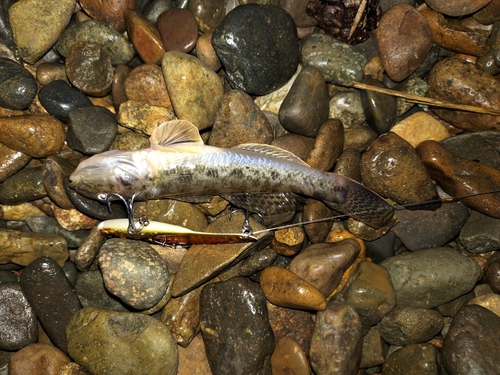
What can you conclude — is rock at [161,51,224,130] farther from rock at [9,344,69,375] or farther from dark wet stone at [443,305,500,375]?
dark wet stone at [443,305,500,375]

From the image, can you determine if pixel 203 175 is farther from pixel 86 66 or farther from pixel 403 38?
pixel 403 38

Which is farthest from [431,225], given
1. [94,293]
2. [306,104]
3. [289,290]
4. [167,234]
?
[94,293]

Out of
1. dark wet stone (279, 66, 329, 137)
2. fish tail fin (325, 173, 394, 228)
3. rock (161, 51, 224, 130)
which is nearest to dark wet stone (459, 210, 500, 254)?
fish tail fin (325, 173, 394, 228)

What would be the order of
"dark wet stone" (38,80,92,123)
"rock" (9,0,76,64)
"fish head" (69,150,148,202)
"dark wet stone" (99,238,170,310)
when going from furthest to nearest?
1. "rock" (9,0,76,64)
2. "dark wet stone" (38,80,92,123)
3. "dark wet stone" (99,238,170,310)
4. "fish head" (69,150,148,202)

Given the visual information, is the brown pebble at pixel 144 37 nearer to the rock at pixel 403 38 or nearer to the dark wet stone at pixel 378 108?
the dark wet stone at pixel 378 108

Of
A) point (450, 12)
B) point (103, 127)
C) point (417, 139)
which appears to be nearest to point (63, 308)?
point (103, 127)

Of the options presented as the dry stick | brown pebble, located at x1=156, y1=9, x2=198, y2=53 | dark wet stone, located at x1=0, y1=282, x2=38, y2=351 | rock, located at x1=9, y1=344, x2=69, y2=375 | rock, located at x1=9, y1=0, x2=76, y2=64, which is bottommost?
rock, located at x1=9, y1=344, x2=69, y2=375

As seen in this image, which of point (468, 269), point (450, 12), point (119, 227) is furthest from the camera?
point (450, 12)

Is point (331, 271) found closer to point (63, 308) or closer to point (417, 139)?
point (417, 139)
